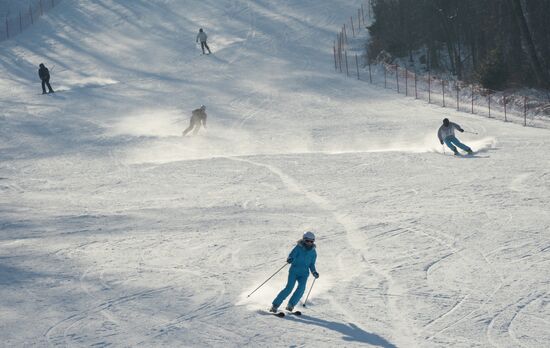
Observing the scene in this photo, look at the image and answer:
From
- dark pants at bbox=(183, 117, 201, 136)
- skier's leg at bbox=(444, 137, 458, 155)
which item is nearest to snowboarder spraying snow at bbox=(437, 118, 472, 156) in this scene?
skier's leg at bbox=(444, 137, 458, 155)

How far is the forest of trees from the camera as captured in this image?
1502 inches

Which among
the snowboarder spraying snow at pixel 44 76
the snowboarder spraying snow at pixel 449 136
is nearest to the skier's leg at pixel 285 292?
the snowboarder spraying snow at pixel 449 136

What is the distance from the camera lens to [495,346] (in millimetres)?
10820

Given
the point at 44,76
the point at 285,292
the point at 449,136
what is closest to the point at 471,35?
the point at 449,136

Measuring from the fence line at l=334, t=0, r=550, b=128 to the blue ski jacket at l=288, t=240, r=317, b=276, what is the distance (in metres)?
17.6

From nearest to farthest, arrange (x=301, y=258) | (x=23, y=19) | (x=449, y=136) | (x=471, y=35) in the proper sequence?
(x=301, y=258) < (x=449, y=136) < (x=471, y=35) < (x=23, y=19)

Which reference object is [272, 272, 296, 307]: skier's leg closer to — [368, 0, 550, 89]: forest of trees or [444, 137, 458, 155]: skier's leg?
[444, 137, 458, 155]: skier's leg

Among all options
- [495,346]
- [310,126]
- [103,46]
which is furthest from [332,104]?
[495,346]

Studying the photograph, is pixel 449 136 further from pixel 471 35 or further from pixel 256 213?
pixel 471 35

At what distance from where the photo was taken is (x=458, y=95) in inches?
1302

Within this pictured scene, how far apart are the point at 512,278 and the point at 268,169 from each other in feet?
34.2

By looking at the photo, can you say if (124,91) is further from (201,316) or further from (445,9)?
(201,316)

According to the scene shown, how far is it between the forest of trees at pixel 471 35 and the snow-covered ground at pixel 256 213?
5769mm

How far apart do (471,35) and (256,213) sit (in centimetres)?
2807
